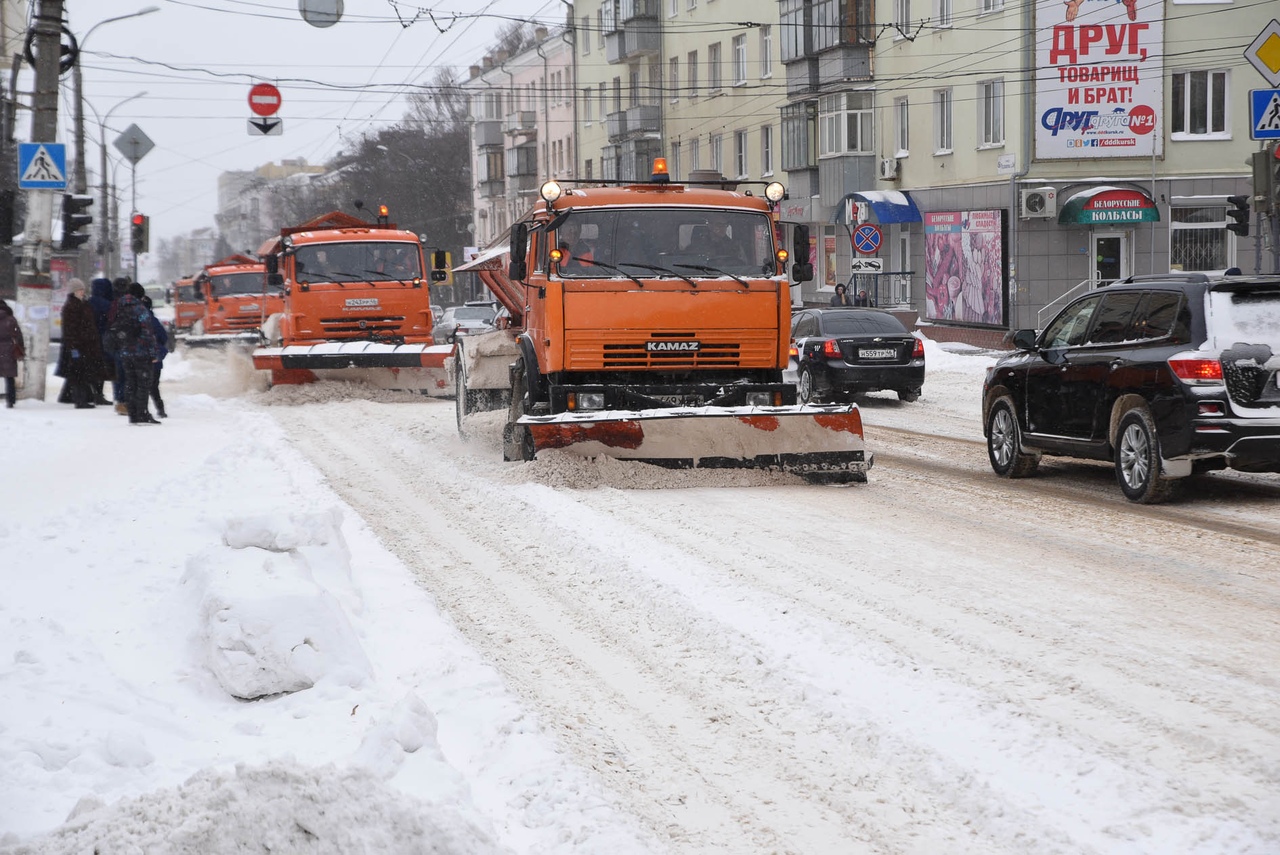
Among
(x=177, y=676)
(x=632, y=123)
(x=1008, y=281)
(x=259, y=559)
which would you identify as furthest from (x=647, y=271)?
(x=632, y=123)

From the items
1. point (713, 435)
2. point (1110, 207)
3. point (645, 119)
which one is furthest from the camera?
point (645, 119)

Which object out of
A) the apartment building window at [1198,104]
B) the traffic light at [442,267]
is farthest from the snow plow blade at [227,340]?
the apartment building window at [1198,104]

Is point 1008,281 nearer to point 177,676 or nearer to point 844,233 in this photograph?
point 844,233

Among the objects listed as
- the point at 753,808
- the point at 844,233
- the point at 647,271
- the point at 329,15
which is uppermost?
the point at 329,15

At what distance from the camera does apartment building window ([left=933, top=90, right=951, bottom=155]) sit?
1499 inches

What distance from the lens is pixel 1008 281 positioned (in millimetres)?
35281

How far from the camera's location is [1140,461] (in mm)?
10742

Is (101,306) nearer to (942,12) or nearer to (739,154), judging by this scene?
(942,12)

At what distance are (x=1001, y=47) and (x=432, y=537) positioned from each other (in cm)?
2967

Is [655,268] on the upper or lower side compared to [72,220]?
lower

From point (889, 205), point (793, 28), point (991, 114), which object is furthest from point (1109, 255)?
point (793, 28)

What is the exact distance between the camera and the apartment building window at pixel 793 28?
44031 millimetres

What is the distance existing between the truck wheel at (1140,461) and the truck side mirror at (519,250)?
5.26 m

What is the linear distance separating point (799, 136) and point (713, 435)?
34.8 m
